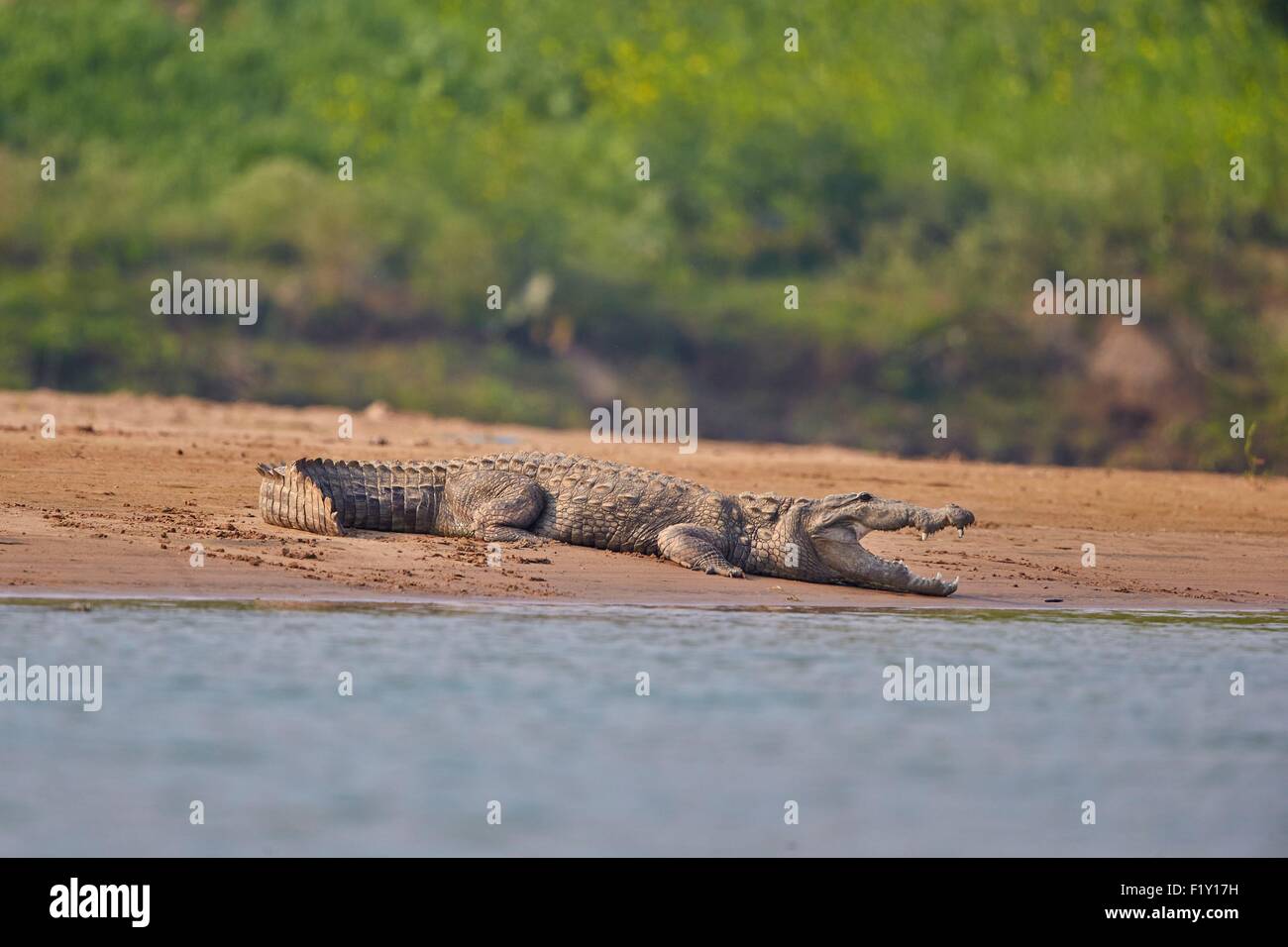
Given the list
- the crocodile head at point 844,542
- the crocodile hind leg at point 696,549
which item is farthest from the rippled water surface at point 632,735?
the crocodile hind leg at point 696,549

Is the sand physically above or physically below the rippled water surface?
above

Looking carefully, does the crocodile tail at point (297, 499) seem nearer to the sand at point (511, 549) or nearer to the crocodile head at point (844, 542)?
the sand at point (511, 549)

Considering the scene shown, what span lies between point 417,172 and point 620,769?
15504mm

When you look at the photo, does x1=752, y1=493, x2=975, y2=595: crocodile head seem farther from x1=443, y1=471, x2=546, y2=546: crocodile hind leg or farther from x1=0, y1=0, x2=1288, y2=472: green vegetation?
x1=0, y1=0, x2=1288, y2=472: green vegetation

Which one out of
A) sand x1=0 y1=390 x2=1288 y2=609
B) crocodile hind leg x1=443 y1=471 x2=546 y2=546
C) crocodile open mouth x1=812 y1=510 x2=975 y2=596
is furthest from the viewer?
crocodile hind leg x1=443 y1=471 x2=546 y2=546

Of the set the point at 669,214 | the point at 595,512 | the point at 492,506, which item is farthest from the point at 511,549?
the point at 669,214

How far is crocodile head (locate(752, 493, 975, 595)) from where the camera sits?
9500mm

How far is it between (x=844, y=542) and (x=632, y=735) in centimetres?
335

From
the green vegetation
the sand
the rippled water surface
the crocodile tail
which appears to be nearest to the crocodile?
the crocodile tail

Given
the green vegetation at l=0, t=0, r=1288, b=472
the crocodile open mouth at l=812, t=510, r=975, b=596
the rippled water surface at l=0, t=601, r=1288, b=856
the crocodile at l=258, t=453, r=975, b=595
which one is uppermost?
the green vegetation at l=0, t=0, r=1288, b=472

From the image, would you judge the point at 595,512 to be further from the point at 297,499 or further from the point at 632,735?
the point at 632,735

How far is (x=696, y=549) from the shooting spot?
32.0ft
